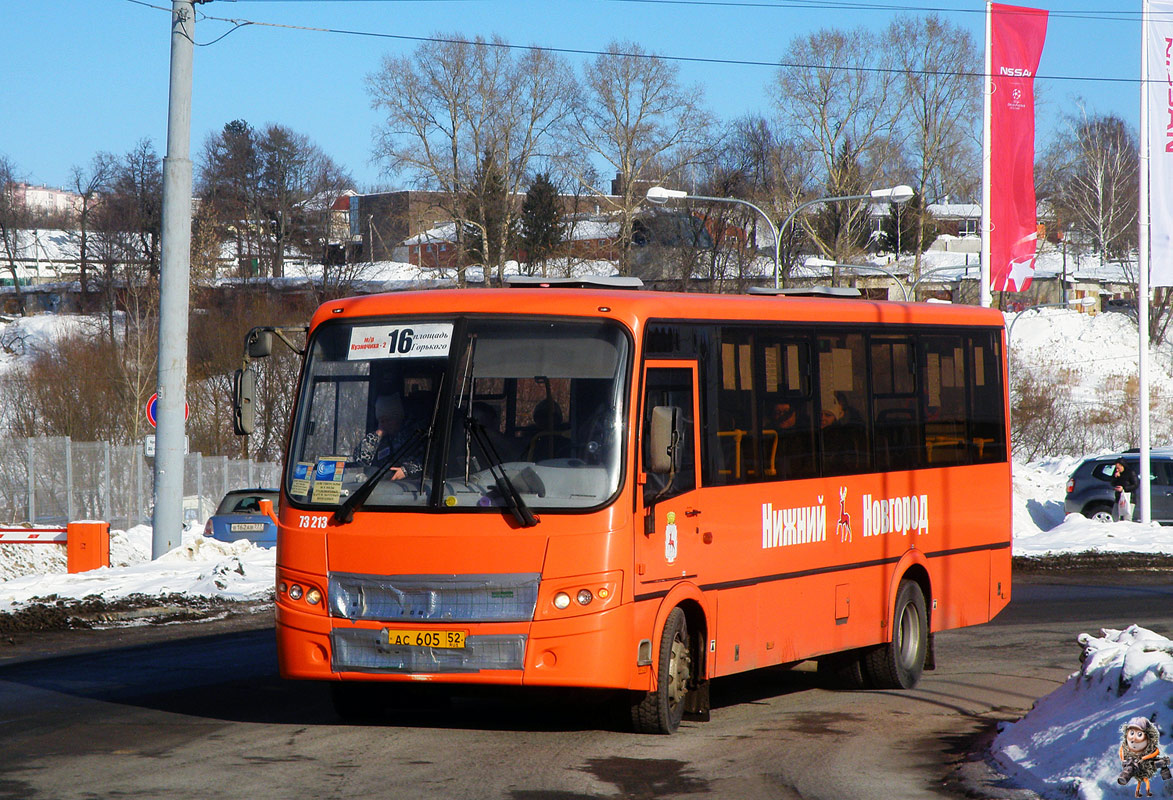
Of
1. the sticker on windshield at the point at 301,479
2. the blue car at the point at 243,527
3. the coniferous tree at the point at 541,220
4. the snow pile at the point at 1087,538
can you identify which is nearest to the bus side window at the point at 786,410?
the sticker on windshield at the point at 301,479

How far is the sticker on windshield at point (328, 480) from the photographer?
8922mm

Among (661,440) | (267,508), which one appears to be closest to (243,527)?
A: (267,508)

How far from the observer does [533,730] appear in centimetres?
934

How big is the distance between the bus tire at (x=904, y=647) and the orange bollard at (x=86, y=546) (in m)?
12.4

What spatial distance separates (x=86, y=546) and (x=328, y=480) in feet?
42.2

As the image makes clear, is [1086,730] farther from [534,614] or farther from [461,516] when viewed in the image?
[461,516]

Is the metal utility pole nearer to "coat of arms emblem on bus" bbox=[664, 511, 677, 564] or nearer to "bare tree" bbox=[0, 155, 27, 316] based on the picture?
"coat of arms emblem on bus" bbox=[664, 511, 677, 564]

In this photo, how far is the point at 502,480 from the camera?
Answer: 28.2 ft

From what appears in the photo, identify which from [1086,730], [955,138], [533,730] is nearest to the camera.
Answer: [1086,730]

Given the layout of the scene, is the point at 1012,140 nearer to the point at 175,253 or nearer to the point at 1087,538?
the point at 1087,538

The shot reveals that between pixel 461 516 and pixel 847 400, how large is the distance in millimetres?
3729

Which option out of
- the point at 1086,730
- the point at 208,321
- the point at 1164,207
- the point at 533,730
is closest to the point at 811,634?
the point at 533,730

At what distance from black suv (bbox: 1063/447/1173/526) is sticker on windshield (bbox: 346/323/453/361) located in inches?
947

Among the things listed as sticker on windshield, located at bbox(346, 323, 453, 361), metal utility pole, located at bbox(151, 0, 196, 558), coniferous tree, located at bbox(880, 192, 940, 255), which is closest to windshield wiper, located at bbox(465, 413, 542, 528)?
sticker on windshield, located at bbox(346, 323, 453, 361)
